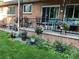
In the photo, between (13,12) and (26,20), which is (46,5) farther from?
(13,12)

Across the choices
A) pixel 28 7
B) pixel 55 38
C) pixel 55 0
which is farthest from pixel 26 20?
pixel 55 38

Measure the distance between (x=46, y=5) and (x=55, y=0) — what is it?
1511 millimetres

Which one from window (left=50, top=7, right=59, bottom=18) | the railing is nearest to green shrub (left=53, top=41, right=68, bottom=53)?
the railing

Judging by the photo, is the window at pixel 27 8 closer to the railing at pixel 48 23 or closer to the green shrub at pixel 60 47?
the railing at pixel 48 23

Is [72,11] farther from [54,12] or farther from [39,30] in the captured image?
[39,30]

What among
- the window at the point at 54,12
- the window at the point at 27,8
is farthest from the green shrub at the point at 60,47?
the window at the point at 27,8

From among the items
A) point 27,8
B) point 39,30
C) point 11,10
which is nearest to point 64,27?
Result: point 39,30

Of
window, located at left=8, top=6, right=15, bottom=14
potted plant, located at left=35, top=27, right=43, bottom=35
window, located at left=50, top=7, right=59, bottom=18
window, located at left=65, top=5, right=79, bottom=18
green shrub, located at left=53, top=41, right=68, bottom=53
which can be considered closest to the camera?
green shrub, located at left=53, top=41, right=68, bottom=53

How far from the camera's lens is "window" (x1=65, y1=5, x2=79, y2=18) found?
18.2 meters

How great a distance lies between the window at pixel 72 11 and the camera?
1825cm

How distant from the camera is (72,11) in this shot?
18625 millimetres

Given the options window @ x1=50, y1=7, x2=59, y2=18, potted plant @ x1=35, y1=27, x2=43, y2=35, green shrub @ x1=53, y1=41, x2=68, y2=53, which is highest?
window @ x1=50, y1=7, x2=59, y2=18

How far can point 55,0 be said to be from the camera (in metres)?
19.9

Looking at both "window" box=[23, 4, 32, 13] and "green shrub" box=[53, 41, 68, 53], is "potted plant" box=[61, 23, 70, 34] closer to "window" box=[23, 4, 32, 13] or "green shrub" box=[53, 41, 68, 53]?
"green shrub" box=[53, 41, 68, 53]
